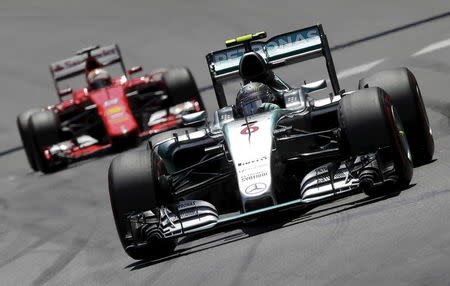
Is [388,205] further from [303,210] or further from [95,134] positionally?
[95,134]

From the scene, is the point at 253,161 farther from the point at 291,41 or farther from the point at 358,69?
the point at 358,69

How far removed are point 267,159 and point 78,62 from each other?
1285cm

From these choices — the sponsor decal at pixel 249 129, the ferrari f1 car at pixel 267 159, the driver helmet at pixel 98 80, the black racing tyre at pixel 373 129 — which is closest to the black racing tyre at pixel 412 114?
the ferrari f1 car at pixel 267 159

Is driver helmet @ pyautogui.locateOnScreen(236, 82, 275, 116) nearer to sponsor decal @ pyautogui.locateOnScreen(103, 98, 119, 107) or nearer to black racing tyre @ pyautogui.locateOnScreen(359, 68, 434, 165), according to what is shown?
black racing tyre @ pyautogui.locateOnScreen(359, 68, 434, 165)

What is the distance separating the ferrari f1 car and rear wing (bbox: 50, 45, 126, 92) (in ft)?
32.2

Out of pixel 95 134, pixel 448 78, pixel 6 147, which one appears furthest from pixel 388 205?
pixel 6 147

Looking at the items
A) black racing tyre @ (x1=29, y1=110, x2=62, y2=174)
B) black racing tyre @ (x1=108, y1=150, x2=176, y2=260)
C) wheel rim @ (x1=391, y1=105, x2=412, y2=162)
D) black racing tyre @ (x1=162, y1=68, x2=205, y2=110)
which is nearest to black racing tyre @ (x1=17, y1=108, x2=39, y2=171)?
black racing tyre @ (x1=29, y1=110, x2=62, y2=174)

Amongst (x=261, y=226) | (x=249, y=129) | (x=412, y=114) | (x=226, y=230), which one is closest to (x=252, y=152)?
(x=249, y=129)

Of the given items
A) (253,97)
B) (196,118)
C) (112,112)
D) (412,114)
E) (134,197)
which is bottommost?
(112,112)

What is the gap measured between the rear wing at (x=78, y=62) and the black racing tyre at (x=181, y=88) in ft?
4.19

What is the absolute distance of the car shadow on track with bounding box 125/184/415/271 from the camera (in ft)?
35.8

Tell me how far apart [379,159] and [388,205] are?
615 mm

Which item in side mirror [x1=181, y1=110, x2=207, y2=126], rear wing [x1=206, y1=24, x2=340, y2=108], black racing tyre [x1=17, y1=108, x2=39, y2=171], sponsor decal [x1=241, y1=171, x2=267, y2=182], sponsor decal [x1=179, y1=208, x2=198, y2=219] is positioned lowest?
black racing tyre [x1=17, y1=108, x2=39, y2=171]

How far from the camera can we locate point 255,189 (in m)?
10.8
